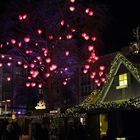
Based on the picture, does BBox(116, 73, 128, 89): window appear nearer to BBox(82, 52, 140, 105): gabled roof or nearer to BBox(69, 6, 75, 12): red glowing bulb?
BBox(82, 52, 140, 105): gabled roof

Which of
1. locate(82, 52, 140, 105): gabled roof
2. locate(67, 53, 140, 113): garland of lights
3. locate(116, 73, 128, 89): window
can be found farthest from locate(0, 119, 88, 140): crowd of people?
locate(116, 73, 128, 89): window

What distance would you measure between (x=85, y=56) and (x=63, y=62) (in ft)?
6.12

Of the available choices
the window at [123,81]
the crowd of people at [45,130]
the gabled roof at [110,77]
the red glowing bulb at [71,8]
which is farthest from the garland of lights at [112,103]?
the red glowing bulb at [71,8]

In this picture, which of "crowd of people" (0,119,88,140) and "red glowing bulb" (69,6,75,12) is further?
"red glowing bulb" (69,6,75,12)

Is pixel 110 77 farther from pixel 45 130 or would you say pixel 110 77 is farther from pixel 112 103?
pixel 45 130

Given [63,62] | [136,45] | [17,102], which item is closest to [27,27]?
[63,62]

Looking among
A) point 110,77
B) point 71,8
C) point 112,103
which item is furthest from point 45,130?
point 71,8

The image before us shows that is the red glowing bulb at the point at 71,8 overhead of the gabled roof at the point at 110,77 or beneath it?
overhead

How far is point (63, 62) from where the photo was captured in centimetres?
3023

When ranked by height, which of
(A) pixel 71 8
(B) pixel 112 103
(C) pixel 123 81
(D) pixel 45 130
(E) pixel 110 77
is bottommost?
(D) pixel 45 130

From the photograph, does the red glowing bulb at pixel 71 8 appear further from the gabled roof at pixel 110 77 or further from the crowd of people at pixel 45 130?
the gabled roof at pixel 110 77

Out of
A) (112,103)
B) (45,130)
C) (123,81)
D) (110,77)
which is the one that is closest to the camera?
(45,130)

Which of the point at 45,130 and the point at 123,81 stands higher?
the point at 123,81

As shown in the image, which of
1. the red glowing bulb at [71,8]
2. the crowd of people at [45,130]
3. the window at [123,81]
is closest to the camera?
the crowd of people at [45,130]
